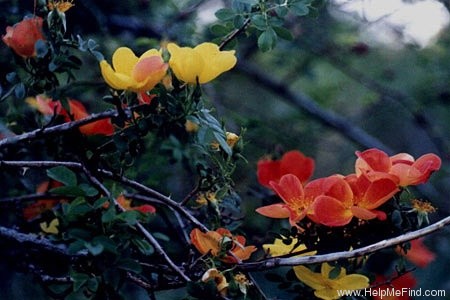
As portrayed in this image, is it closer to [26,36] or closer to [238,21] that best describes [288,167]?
[238,21]

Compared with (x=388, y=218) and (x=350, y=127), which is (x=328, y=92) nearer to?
(x=350, y=127)

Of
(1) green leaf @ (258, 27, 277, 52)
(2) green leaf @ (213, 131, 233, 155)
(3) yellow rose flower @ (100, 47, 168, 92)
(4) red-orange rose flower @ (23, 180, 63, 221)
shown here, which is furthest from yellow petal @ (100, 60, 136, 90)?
(4) red-orange rose flower @ (23, 180, 63, 221)

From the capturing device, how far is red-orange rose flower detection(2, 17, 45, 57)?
3.53 ft

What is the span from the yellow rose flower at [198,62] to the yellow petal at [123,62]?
6 centimetres

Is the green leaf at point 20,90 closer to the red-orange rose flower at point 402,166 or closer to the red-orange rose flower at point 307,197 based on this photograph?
the red-orange rose flower at point 307,197

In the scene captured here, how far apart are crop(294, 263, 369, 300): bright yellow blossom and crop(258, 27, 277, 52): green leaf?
0.32 meters

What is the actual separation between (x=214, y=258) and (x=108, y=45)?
101 cm

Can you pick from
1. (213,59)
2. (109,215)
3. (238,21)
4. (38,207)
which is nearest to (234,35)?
(238,21)

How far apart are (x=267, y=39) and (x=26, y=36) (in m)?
0.34

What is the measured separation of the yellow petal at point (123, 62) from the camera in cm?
98

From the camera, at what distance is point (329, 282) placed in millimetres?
968

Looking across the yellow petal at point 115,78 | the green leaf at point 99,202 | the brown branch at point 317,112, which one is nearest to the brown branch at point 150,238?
the green leaf at point 99,202

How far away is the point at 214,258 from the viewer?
933 millimetres

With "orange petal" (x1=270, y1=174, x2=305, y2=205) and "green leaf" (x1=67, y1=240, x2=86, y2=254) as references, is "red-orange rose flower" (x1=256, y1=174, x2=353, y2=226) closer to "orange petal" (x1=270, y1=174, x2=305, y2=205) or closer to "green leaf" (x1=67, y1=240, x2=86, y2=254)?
"orange petal" (x1=270, y1=174, x2=305, y2=205)
